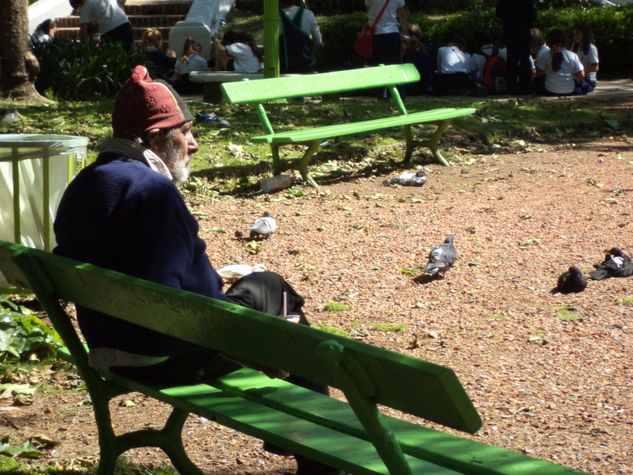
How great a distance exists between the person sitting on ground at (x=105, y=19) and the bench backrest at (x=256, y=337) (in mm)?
10992

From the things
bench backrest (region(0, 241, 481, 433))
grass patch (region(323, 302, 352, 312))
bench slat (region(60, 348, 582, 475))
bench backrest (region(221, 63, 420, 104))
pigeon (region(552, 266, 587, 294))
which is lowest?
grass patch (region(323, 302, 352, 312))

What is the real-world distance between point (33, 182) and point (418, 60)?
32.4 feet

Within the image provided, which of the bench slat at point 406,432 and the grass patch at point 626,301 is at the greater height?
the bench slat at point 406,432

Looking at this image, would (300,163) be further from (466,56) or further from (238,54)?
(466,56)

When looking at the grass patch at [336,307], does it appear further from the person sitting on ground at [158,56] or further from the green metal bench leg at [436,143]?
the person sitting on ground at [158,56]

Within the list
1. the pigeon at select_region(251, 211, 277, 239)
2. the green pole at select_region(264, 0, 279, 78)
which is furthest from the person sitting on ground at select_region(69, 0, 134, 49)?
the pigeon at select_region(251, 211, 277, 239)

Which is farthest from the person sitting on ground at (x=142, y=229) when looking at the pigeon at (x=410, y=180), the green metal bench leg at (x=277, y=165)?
the pigeon at (x=410, y=180)

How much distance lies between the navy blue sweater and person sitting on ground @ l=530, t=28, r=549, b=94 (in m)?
11.4

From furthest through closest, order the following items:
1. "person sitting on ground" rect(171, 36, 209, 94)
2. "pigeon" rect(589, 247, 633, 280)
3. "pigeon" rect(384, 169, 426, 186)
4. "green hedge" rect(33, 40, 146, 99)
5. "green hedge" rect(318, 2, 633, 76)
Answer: "green hedge" rect(318, 2, 633, 76) → "person sitting on ground" rect(171, 36, 209, 94) → "green hedge" rect(33, 40, 146, 99) → "pigeon" rect(384, 169, 426, 186) → "pigeon" rect(589, 247, 633, 280)

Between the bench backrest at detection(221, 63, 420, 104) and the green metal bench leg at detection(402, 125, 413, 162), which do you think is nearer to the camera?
the bench backrest at detection(221, 63, 420, 104)

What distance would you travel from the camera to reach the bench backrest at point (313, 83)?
8023mm

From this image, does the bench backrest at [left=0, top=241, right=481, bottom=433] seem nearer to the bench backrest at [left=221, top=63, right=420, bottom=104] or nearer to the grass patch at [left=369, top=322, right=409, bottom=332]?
the grass patch at [left=369, top=322, right=409, bottom=332]

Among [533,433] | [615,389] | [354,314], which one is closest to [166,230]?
Answer: [533,433]

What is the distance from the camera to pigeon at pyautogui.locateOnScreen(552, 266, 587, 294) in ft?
18.1
